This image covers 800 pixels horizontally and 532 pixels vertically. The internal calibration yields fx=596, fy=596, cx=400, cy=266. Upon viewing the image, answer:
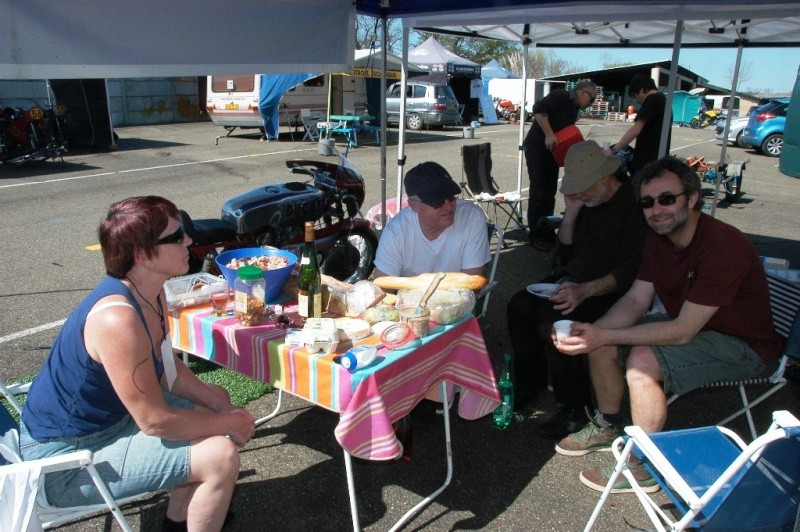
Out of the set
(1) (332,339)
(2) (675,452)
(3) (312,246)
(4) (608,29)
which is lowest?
(2) (675,452)

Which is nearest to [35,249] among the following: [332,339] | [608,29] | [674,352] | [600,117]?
[332,339]

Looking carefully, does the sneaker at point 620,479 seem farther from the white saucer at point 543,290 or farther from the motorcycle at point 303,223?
the motorcycle at point 303,223

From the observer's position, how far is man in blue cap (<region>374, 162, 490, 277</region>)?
3006 mm

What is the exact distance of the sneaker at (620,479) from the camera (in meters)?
2.60

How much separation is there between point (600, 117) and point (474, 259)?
31.2 meters

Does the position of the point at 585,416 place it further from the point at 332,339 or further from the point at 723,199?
the point at 723,199

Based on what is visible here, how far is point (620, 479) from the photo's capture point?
2.63 m

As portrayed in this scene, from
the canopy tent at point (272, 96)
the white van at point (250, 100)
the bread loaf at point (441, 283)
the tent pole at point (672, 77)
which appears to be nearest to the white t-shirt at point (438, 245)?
the bread loaf at point (441, 283)

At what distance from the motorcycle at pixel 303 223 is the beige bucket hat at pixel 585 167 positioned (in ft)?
6.90

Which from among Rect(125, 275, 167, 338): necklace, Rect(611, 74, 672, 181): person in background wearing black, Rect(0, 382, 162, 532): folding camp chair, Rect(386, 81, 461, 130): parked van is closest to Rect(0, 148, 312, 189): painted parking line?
Rect(386, 81, 461, 130): parked van

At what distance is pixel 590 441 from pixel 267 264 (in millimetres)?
1762

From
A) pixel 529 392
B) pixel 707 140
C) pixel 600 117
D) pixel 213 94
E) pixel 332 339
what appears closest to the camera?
pixel 332 339

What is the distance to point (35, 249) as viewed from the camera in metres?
6.01

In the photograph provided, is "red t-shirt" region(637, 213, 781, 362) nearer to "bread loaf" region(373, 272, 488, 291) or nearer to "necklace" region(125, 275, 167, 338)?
"bread loaf" region(373, 272, 488, 291)
